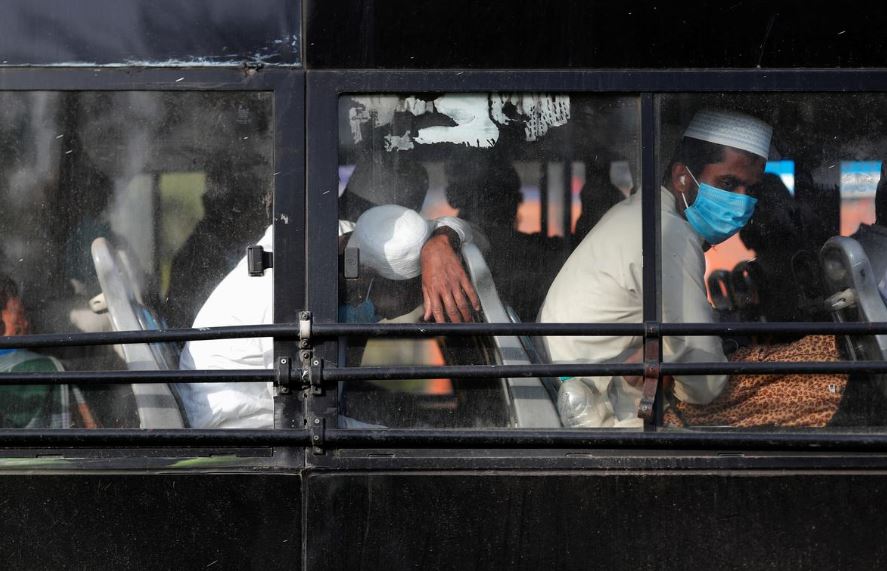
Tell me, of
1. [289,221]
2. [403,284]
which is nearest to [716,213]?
[403,284]

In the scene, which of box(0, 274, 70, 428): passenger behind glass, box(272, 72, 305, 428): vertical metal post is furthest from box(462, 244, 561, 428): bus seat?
box(0, 274, 70, 428): passenger behind glass

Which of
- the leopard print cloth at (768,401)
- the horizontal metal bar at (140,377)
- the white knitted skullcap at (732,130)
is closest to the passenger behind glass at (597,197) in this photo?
the white knitted skullcap at (732,130)

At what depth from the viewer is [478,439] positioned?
8.92 ft

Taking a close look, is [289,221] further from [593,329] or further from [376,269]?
[593,329]

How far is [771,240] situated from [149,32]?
1.81 m

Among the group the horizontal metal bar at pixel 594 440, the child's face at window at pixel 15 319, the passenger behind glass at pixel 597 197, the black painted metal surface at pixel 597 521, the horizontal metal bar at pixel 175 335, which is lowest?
the black painted metal surface at pixel 597 521

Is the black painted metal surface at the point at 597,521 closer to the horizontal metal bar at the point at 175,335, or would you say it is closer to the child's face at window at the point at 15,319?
the horizontal metal bar at the point at 175,335

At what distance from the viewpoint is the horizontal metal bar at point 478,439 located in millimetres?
2721

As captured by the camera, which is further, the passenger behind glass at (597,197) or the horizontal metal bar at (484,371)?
the passenger behind glass at (597,197)

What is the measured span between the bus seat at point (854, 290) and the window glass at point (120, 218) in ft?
5.19

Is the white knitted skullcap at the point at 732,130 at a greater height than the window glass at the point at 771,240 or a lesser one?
greater

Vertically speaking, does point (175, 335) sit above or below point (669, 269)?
below

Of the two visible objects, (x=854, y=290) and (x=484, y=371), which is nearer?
(x=484, y=371)

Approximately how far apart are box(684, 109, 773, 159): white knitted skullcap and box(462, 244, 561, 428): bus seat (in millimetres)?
690
